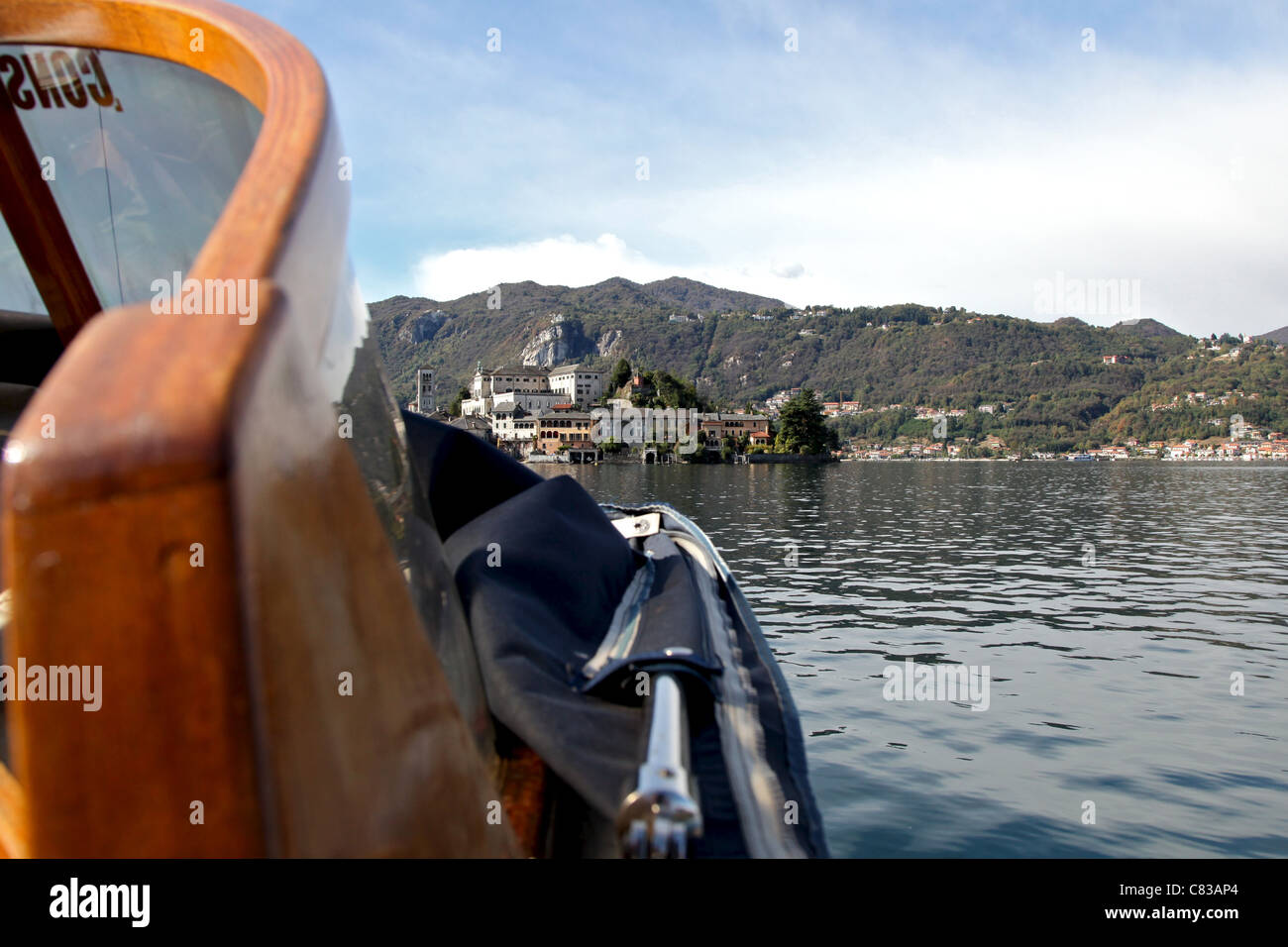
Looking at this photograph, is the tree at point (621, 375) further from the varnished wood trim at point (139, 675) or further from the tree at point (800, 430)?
the varnished wood trim at point (139, 675)

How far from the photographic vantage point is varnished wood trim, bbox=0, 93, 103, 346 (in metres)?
2.74

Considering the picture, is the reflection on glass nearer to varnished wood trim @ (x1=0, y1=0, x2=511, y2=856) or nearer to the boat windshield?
the boat windshield

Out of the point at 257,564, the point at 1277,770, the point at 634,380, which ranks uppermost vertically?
the point at 634,380

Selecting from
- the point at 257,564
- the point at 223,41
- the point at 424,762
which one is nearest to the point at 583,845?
the point at 424,762

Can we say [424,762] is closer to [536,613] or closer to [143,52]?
[536,613]

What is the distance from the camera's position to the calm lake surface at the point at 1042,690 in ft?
20.1

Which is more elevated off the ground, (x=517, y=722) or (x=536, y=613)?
(x=536, y=613)

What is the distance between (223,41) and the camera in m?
1.63

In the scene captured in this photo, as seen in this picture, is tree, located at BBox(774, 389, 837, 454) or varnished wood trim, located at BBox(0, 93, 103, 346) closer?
varnished wood trim, located at BBox(0, 93, 103, 346)

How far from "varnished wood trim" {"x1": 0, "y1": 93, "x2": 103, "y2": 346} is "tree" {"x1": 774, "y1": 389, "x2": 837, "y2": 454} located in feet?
399

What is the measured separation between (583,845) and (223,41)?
1.81 meters

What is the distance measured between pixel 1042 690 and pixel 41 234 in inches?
392
